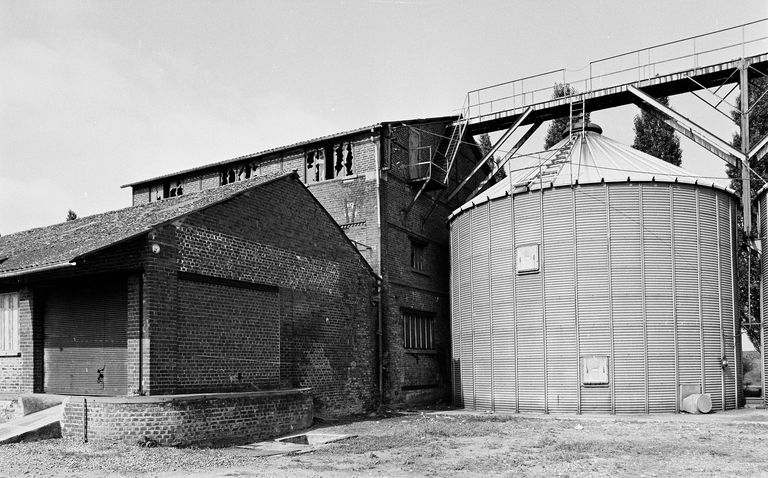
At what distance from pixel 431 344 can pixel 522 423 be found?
7.83 metres

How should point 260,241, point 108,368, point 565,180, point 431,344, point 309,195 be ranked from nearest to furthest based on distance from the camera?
point 108,368 → point 260,241 → point 309,195 → point 565,180 → point 431,344

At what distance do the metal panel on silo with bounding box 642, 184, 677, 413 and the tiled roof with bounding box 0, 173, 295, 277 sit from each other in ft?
32.1

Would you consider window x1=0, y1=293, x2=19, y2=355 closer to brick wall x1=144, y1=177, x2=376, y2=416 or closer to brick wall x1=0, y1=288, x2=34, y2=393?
brick wall x1=0, y1=288, x2=34, y2=393

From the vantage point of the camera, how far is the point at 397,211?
22781mm

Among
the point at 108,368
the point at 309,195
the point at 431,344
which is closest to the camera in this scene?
the point at 108,368

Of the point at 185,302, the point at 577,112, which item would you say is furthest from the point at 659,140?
the point at 185,302

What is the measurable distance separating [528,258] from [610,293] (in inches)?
95.8

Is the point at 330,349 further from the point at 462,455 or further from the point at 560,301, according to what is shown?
the point at 462,455

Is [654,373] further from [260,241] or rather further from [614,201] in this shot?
[260,241]

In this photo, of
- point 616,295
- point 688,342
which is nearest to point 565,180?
point 616,295

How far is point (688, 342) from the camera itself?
61.9 feet

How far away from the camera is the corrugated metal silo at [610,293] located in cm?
1862

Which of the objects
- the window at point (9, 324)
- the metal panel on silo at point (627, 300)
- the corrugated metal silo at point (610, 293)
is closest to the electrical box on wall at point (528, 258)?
the corrugated metal silo at point (610, 293)

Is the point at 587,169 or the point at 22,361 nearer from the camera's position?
the point at 22,361
